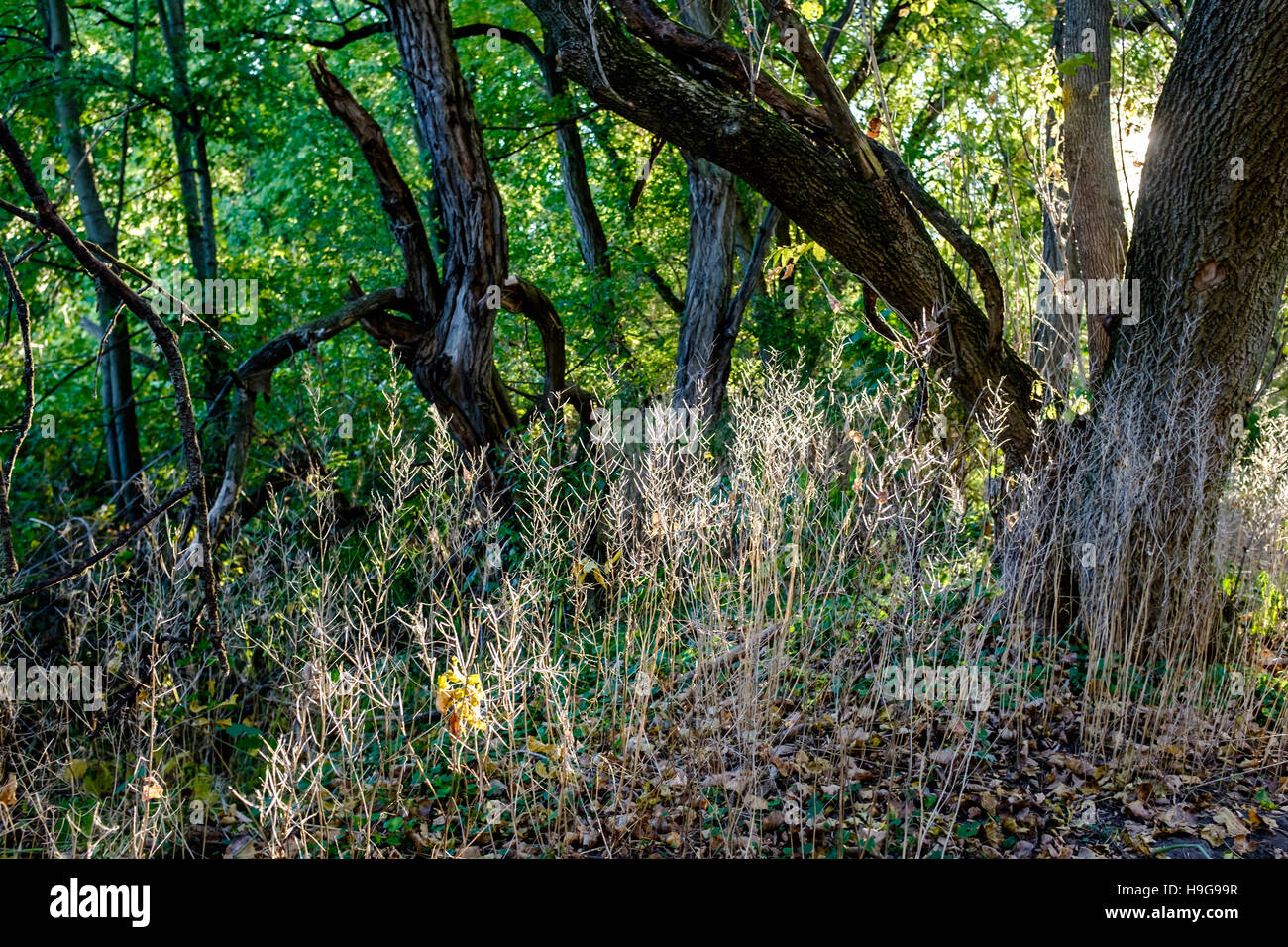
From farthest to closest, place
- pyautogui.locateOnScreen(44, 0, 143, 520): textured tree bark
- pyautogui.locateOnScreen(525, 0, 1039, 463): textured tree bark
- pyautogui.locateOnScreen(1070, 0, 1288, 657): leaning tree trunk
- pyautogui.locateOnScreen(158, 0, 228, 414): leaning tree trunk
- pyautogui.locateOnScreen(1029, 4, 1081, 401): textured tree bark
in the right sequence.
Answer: pyautogui.locateOnScreen(158, 0, 228, 414): leaning tree trunk → pyautogui.locateOnScreen(44, 0, 143, 520): textured tree bark → pyautogui.locateOnScreen(1029, 4, 1081, 401): textured tree bark → pyautogui.locateOnScreen(525, 0, 1039, 463): textured tree bark → pyautogui.locateOnScreen(1070, 0, 1288, 657): leaning tree trunk

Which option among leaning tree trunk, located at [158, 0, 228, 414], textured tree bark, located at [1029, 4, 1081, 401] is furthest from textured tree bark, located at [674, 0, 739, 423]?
leaning tree trunk, located at [158, 0, 228, 414]

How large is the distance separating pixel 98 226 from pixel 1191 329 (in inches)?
292

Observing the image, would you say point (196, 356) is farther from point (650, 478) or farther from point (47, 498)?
point (650, 478)

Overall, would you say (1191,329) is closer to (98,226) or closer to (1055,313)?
(1055,313)

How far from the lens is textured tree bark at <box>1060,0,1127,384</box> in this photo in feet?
21.0

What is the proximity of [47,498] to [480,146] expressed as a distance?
3.81 m

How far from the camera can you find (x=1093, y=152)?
6.57 metres

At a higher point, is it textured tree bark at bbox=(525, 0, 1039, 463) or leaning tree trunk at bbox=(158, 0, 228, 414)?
leaning tree trunk at bbox=(158, 0, 228, 414)

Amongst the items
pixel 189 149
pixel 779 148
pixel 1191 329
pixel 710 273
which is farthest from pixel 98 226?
pixel 1191 329

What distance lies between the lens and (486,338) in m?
5.92

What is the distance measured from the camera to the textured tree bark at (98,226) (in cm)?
767

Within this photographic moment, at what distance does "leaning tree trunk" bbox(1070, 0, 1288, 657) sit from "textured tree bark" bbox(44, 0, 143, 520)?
6492 mm

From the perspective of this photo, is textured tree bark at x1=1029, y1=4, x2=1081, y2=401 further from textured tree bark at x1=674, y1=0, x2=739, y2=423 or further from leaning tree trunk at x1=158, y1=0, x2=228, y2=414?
leaning tree trunk at x1=158, y1=0, x2=228, y2=414
